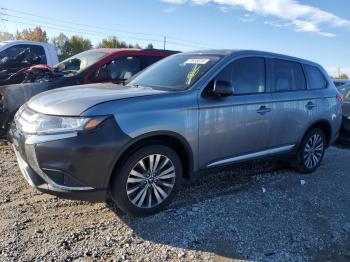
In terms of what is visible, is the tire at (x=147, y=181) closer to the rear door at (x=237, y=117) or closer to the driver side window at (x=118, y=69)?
the rear door at (x=237, y=117)

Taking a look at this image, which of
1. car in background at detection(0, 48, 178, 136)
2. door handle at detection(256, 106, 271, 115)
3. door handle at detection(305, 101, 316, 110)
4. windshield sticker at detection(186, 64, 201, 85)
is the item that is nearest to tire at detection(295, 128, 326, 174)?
door handle at detection(305, 101, 316, 110)

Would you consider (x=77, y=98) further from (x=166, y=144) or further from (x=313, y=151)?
(x=313, y=151)

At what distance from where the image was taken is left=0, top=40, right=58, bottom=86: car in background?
31.5 ft

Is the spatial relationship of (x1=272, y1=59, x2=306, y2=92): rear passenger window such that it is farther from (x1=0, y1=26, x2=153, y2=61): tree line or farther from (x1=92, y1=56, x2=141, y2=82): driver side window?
(x1=0, y1=26, x2=153, y2=61): tree line

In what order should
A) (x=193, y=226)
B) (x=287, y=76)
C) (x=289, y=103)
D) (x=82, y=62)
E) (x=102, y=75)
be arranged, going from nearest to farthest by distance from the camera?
(x=193, y=226), (x=289, y=103), (x=287, y=76), (x=102, y=75), (x=82, y=62)

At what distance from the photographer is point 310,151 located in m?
6.32

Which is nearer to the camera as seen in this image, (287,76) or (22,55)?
(287,76)

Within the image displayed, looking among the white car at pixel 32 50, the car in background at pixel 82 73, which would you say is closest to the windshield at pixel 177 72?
the car in background at pixel 82 73

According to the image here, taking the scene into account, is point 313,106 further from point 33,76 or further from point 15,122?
point 33,76

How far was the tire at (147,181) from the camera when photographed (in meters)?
3.95

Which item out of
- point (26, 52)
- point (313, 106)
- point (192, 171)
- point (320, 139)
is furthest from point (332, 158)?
point (26, 52)

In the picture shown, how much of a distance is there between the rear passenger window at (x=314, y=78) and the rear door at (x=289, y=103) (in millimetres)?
146

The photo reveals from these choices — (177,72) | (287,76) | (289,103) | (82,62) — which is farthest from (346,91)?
(177,72)

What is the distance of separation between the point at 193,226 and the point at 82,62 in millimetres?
4823
